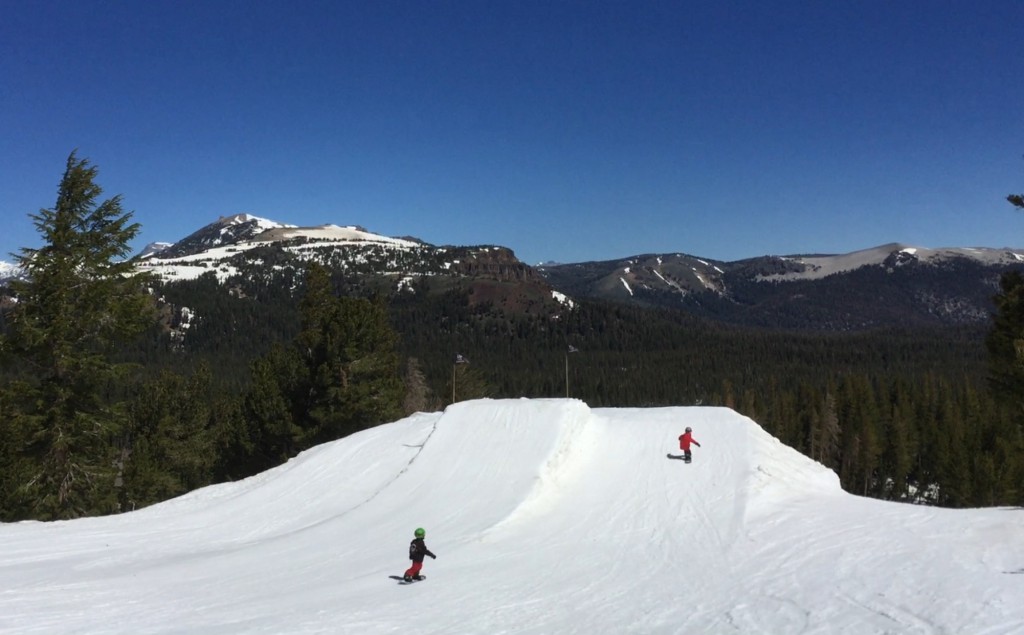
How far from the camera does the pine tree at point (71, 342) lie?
21.3 meters

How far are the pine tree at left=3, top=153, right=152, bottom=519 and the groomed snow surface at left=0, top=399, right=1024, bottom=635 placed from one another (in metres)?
3.33

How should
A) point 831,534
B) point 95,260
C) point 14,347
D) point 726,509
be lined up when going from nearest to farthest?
point 831,534 < point 726,509 < point 14,347 < point 95,260

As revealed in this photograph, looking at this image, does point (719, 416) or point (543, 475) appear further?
point (719, 416)

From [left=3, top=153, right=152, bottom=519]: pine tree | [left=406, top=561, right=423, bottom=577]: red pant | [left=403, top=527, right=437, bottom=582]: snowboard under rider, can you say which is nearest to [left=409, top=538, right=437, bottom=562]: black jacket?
[left=403, top=527, right=437, bottom=582]: snowboard under rider

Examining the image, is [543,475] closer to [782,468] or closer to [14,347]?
[782,468]

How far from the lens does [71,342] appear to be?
2183cm

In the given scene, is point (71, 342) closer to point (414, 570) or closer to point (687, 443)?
point (414, 570)

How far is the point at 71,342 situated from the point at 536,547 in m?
17.5

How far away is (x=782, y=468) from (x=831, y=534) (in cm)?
662

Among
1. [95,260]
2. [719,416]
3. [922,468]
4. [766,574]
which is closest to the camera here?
[766,574]

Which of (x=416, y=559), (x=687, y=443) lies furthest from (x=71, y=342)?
(x=687, y=443)

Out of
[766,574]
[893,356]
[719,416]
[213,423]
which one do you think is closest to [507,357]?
[893,356]

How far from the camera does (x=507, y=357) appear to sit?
191 m

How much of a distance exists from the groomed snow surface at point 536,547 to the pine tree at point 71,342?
333cm
